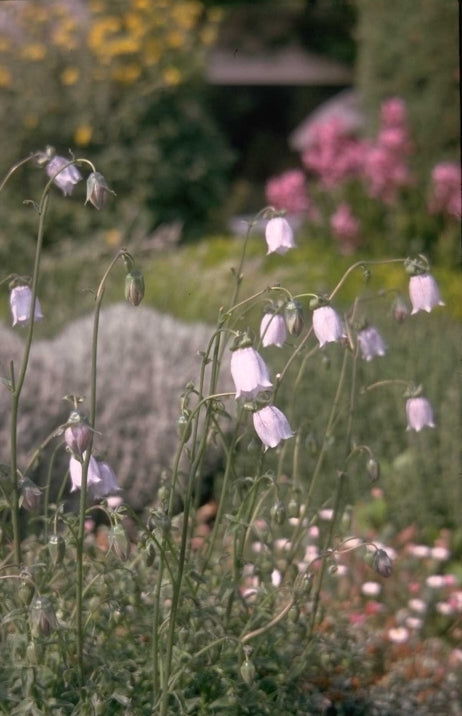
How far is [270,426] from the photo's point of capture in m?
1.85

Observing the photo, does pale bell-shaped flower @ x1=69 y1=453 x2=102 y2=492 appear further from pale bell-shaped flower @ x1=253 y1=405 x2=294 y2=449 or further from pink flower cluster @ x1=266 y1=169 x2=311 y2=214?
pink flower cluster @ x1=266 y1=169 x2=311 y2=214

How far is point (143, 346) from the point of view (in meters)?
4.41

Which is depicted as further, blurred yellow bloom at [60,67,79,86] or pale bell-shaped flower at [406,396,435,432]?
blurred yellow bloom at [60,67,79,86]

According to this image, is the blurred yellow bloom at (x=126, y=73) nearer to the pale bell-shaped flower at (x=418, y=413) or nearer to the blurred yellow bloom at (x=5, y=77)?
the blurred yellow bloom at (x=5, y=77)

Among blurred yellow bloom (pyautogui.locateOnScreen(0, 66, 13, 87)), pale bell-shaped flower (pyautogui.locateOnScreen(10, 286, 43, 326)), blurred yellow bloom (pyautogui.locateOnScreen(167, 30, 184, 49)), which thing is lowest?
pale bell-shaped flower (pyautogui.locateOnScreen(10, 286, 43, 326))

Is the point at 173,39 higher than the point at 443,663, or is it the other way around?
the point at 173,39

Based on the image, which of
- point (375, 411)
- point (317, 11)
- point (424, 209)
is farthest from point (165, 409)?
point (317, 11)

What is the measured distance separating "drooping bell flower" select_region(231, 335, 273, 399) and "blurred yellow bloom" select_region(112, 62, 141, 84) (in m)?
6.99

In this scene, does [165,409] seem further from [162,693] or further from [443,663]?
[162,693]

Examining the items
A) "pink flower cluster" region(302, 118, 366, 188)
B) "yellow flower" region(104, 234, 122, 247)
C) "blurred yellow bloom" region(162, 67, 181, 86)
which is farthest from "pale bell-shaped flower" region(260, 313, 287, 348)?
"blurred yellow bloom" region(162, 67, 181, 86)

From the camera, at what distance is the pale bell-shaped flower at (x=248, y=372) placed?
185 cm

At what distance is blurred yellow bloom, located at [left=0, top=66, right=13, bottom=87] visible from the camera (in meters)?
8.48

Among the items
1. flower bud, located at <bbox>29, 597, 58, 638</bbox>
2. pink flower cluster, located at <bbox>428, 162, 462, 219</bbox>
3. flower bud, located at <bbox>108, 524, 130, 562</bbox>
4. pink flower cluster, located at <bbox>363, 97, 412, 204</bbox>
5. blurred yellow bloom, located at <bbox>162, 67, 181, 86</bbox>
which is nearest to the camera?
flower bud, located at <bbox>29, 597, 58, 638</bbox>

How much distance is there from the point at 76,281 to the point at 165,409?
2.80 m
